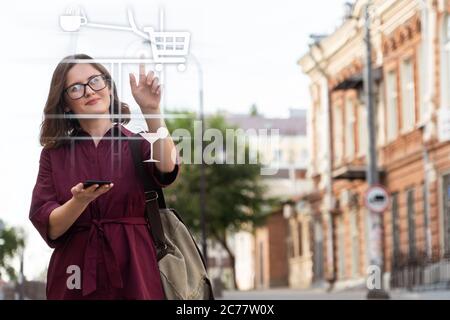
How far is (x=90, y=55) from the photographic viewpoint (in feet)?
12.8

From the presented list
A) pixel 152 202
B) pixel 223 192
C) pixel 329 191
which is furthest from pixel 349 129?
pixel 152 202

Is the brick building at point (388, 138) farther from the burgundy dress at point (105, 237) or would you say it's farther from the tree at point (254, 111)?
the burgundy dress at point (105, 237)

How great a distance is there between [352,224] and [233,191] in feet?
3.01

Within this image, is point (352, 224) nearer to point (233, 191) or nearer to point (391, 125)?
point (391, 125)

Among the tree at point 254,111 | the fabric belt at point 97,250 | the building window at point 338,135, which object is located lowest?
the fabric belt at point 97,250

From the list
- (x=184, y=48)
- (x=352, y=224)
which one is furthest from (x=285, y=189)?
(x=184, y=48)

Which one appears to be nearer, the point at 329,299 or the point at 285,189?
the point at 329,299

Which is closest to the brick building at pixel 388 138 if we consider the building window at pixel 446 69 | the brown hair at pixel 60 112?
the building window at pixel 446 69

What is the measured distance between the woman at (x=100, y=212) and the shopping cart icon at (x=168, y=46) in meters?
0.36

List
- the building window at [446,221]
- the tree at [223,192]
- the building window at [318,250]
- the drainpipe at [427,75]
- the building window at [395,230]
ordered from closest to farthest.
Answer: the tree at [223,192] < the drainpipe at [427,75] < the building window at [446,221] < the building window at [395,230] < the building window at [318,250]

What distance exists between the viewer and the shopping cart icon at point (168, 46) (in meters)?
3.84

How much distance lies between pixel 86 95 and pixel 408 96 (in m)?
2.41

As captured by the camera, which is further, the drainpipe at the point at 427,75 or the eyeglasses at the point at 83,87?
the drainpipe at the point at 427,75
